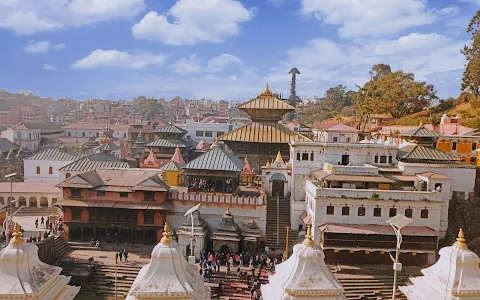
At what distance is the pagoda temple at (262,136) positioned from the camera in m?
42.3

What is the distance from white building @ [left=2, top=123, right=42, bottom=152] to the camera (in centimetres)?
Result: 7391

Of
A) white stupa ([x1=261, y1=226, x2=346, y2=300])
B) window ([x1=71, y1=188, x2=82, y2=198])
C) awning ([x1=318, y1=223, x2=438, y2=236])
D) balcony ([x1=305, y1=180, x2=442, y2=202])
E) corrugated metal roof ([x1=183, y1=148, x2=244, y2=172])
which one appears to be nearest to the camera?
white stupa ([x1=261, y1=226, x2=346, y2=300])

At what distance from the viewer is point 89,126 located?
299 ft

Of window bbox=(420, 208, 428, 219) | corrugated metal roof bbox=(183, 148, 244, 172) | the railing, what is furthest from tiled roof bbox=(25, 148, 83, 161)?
window bbox=(420, 208, 428, 219)

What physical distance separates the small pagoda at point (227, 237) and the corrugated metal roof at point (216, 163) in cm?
421

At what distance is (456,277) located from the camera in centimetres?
1029

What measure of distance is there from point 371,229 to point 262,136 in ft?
56.9

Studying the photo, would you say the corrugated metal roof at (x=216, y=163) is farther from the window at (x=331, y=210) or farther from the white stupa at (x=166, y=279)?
the white stupa at (x=166, y=279)

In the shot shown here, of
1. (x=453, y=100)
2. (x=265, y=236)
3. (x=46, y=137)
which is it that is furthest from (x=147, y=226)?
(x=46, y=137)

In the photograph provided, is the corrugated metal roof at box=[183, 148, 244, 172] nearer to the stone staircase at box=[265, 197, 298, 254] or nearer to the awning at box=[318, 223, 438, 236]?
the stone staircase at box=[265, 197, 298, 254]

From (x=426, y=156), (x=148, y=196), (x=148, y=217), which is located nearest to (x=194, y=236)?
(x=148, y=217)

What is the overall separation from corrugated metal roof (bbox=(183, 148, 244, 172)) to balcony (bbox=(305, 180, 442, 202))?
24.0 ft

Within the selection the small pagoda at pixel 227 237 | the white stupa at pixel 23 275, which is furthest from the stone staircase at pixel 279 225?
the white stupa at pixel 23 275

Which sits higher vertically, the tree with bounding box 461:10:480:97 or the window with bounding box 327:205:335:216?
the tree with bounding box 461:10:480:97
